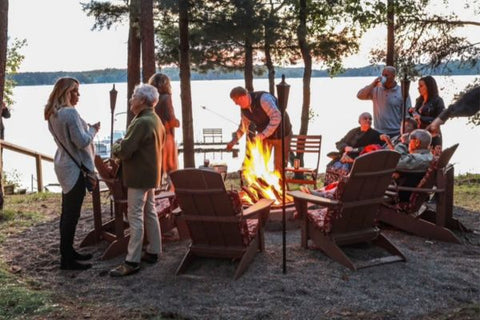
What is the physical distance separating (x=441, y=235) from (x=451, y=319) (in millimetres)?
2345

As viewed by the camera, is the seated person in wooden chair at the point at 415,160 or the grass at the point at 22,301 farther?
the seated person in wooden chair at the point at 415,160

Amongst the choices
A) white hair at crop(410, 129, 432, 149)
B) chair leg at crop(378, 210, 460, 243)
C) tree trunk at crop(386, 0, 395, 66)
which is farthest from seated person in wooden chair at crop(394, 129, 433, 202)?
tree trunk at crop(386, 0, 395, 66)

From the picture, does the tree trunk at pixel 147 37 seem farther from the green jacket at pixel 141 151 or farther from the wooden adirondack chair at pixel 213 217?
the wooden adirondack chair at pixel 213 217

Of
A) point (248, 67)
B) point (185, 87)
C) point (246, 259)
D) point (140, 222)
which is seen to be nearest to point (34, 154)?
point (185, 87)

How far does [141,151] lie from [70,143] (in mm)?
724

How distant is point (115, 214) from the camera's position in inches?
229

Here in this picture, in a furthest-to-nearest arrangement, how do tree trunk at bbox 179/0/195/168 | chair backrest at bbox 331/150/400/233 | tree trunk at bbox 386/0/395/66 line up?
1. tree trunk at bbox 179/0/195/168
2. tree trunk at bbox 386/0/395/66
3. chair backrest at bbox 331/150/400/233

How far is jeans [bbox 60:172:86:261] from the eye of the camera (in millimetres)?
5402

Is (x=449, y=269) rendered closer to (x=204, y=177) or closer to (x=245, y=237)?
(x=245, y=237)

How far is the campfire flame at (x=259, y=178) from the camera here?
673 cm

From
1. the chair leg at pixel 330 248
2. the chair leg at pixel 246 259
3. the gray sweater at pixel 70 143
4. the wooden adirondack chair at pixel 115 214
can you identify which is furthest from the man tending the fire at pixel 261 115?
the gray sweater at pixel 70 143

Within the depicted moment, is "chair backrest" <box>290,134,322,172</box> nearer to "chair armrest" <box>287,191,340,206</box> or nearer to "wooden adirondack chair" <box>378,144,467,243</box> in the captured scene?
"wooden adirondack chair" <box>378,144,467,243</box>

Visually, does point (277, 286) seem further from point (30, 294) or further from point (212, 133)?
point (212, 133)

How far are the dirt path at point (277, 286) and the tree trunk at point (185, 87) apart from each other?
833 centimetres
